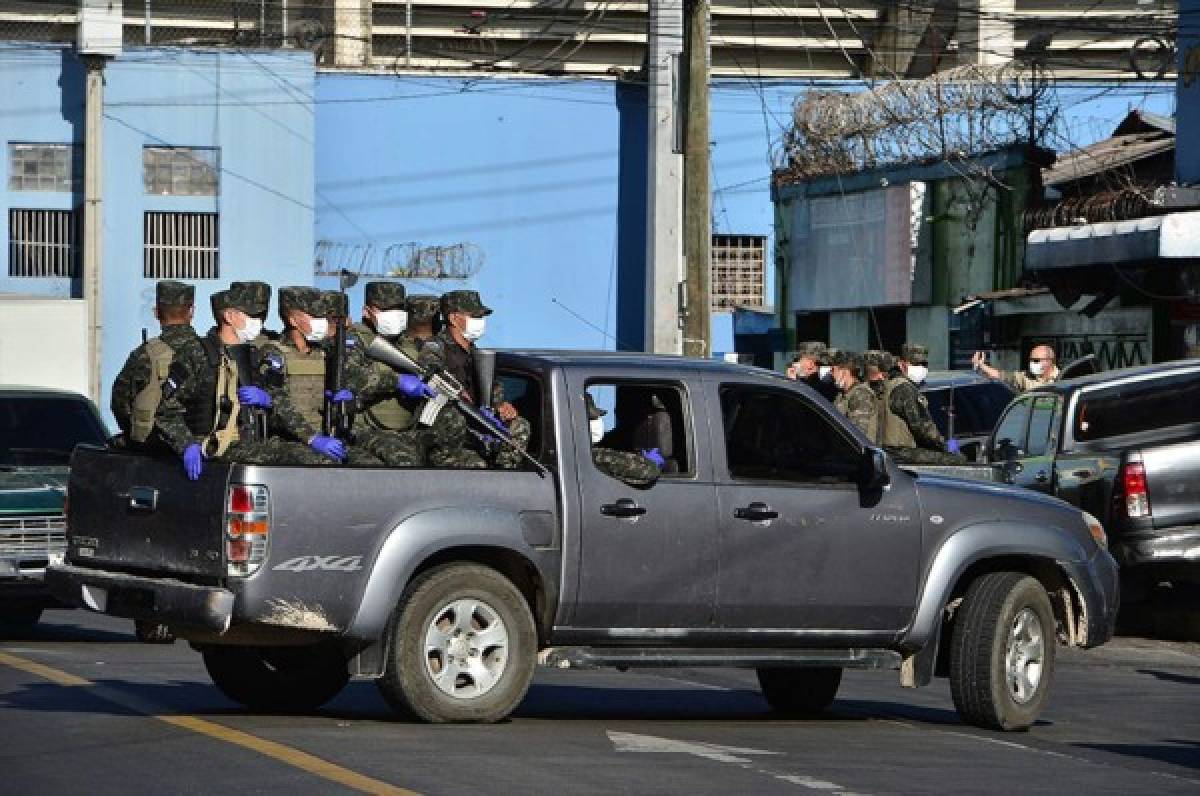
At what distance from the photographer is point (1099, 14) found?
177ft

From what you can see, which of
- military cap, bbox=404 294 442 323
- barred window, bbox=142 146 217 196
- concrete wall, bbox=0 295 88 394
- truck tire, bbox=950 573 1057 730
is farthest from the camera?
barred window, bbox=142 146 217 196

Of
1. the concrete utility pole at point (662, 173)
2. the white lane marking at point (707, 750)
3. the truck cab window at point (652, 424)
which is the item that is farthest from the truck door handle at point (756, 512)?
the concrete utility pole at point (662, 173)

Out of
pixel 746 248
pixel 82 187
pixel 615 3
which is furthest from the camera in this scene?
pixel 615 3

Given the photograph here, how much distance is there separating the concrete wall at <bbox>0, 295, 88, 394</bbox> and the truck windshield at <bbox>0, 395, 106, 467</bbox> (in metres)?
21.6

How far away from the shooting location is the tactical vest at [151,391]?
43.7ft

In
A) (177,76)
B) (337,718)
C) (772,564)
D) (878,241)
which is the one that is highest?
(177,76)

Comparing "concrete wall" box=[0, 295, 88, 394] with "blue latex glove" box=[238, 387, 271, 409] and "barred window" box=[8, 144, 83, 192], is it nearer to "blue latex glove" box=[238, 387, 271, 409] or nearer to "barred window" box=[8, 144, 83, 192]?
"barred window" box=[8, 144, 83, 192]

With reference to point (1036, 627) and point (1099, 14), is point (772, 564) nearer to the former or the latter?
point (1036, 627)

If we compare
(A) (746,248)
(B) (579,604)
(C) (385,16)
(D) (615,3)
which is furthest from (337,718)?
(C) (385,16)

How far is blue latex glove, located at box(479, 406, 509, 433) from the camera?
11.7 meters

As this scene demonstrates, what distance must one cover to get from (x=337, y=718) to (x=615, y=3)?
3889 cm

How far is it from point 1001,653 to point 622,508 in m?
2.25

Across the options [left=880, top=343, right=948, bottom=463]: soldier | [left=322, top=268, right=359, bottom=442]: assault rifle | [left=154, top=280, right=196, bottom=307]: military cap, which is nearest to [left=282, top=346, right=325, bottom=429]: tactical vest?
[left=322, top=268, right=359, bottom=442]: assault rifle

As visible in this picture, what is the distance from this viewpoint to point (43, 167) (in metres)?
41.2
